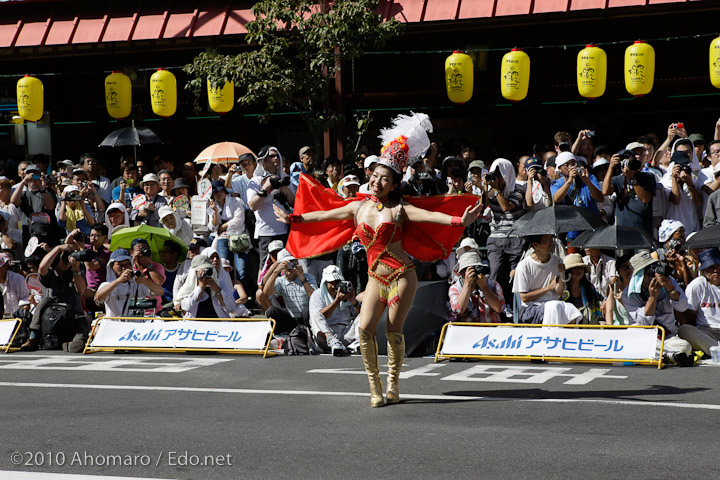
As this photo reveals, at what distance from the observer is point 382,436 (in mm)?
6707

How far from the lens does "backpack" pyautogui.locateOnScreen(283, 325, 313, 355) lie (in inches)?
439

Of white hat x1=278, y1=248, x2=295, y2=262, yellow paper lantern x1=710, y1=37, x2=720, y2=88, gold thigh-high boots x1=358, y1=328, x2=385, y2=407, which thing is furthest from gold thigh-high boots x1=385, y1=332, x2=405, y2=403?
yellow paper lantern x1=710, y1=37, x2=720, y2=88

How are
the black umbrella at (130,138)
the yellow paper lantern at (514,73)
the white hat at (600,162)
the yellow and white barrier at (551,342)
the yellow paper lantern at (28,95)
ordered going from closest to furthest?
the yellow and white barrier at (551,342) < the white hat at (600,162) < the yellow paper lantern at (514,73) < the black umbrella at (130,138) < the yellow paper lantern at (28,95)

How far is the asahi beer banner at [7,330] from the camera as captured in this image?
11.8 m

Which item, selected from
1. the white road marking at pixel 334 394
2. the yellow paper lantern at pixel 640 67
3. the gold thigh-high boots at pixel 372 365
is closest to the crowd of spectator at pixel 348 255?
the yellow paper lantern at pixel 640 67

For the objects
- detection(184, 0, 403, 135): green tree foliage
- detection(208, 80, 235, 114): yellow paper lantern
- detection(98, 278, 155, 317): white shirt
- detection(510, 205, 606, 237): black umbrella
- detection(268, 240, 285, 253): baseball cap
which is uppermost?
detection(184, 0, 403, 135): green tree foliage

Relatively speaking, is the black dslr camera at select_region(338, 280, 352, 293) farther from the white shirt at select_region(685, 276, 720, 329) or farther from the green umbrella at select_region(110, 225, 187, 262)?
the white shirt at select_region(685, 276, 720, 329)

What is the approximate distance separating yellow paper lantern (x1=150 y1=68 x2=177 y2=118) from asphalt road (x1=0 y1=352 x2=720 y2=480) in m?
7.68

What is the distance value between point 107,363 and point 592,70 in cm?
892

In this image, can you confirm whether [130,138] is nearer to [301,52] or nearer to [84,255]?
[301,52]

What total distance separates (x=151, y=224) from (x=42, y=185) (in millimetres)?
1968

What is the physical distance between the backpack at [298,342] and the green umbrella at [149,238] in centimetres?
223

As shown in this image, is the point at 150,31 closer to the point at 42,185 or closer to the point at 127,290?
the point at 42,185

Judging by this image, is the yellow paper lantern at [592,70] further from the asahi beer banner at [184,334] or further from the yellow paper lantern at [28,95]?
the yellow paper lantern at [28,95]
